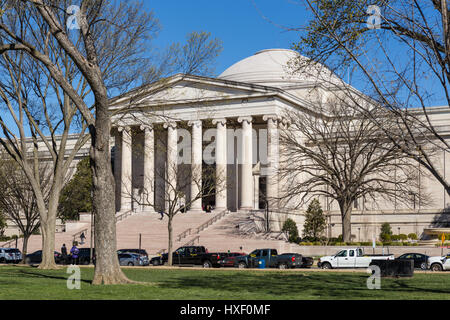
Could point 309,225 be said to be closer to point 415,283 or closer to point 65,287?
point 415,283

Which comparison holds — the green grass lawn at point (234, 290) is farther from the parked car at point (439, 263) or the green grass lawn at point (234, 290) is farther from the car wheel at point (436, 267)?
the car wheel at point (436, 267)

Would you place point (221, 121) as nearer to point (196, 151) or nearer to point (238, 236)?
point (196, 151)

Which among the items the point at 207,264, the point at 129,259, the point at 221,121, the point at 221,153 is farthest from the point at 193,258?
the point at 221,121

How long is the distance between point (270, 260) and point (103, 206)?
21.9 meters

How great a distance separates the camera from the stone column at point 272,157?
60375mm

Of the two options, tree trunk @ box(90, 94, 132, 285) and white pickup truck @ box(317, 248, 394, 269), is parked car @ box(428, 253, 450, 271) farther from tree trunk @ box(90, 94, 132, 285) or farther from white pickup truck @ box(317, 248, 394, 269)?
tree trunk @ box(90, 94, 132, 285)

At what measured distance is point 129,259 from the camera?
44.5 meters

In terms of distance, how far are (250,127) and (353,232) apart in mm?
15533

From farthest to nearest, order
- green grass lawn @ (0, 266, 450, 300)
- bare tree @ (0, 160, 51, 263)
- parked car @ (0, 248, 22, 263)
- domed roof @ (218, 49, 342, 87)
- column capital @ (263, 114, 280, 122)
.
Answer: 1. domed roof @ (218, 49, 342, 87)
2. column capital @ (263, 114, 280, 122)
3. bare tree @ (0, 160, 51, 263)
4. parked car @ (0, 248, 22, 263)
5. green grass lawn @ (0, 266, 450, 300)

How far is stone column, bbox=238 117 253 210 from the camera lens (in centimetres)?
6269

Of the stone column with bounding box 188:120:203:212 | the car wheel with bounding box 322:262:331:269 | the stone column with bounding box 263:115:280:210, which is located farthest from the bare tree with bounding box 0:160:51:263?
the car wheel with bounding box 322:262:331:269

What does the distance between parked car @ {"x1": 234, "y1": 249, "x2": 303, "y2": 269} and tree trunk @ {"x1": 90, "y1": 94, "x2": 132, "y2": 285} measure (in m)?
20.6
